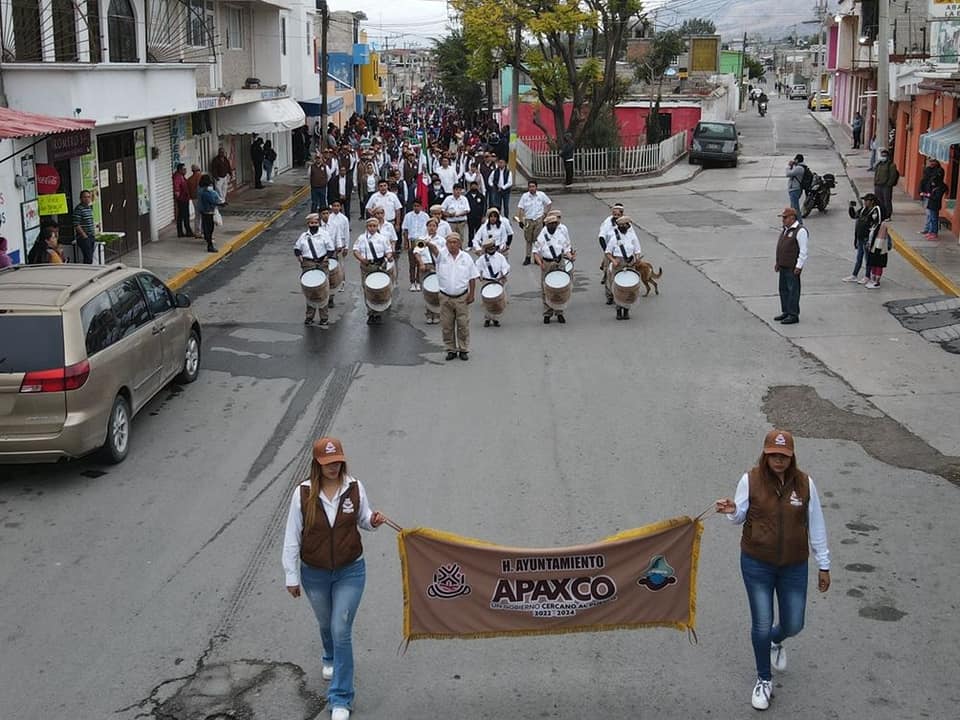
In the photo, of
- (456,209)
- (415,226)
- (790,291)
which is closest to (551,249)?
(415,226)

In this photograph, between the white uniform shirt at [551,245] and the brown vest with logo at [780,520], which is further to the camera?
the white uniform shirt at [551,245]

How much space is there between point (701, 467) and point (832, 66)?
191 ft

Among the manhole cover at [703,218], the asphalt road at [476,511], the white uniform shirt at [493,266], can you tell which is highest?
the white uniform shirt at [493,266]

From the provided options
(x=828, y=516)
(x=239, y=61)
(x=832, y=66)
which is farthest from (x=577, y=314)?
(x=832, y=66)

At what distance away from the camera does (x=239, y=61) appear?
3525 cm

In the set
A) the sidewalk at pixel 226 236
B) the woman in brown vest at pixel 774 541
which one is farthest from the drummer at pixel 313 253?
the woman in brown vest at pixel 774 541

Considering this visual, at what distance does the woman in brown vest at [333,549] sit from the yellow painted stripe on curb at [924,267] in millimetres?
14401

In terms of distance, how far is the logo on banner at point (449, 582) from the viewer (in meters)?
6.51

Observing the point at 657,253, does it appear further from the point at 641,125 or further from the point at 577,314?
the point at 641,125

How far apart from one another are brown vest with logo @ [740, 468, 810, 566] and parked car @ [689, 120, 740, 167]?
3650 cm

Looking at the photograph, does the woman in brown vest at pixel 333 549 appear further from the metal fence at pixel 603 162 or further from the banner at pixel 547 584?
the metal fence at pixel 603 162

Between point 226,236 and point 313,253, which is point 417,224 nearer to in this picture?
point 313,253

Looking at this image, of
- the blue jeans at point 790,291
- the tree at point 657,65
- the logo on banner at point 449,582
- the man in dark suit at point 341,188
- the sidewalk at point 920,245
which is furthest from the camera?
the tree at point 657,65

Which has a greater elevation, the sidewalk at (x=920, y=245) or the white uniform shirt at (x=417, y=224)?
the white uniform shirt at (x=417, y=224)
